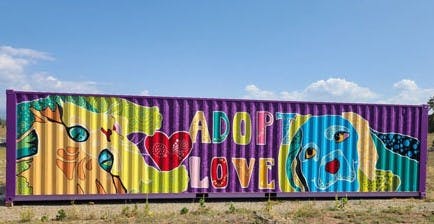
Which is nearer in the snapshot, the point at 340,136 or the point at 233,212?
the point at 233,212

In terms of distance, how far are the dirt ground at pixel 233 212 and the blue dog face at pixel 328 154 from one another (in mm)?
486

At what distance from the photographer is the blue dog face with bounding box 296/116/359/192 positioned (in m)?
11.8

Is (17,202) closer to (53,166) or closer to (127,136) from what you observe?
(53,166)

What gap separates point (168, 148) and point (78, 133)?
7.21ft

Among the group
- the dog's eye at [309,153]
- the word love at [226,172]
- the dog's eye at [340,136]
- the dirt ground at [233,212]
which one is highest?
the dog's eye at [340,136]

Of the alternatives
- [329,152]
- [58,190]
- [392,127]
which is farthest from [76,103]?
[392,127]

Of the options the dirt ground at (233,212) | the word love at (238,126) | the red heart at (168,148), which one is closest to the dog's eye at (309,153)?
the word love at (238,126)

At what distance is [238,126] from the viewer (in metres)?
11.5

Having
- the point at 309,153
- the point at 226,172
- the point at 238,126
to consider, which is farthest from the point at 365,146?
the point at 226,172

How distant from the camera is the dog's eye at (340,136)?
39.2ft

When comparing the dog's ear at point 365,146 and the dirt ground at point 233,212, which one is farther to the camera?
the dog's ear at point 365,146

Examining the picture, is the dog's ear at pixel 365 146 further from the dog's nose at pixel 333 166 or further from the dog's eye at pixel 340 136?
the dog's nose at pixel 333 166

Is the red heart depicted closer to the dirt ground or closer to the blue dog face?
the dirt ground

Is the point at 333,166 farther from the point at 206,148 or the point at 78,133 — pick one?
the point at 78,133
